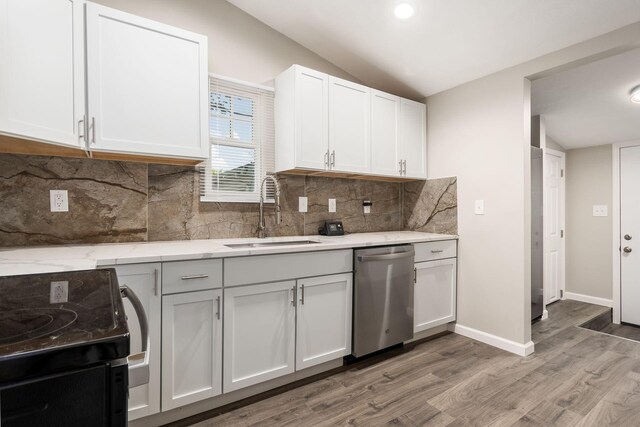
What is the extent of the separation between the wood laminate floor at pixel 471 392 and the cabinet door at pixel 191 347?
0.20 meters

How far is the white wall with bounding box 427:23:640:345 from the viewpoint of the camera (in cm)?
256

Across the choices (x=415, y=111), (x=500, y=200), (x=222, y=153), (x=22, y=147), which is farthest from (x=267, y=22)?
(x=500, y=200)

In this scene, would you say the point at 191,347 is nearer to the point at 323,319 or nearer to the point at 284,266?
the point at 284,266

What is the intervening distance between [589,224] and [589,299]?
0.94 meters

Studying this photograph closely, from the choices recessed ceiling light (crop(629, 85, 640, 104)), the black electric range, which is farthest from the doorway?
the black electric range

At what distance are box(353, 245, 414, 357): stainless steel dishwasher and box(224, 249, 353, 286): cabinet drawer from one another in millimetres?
143

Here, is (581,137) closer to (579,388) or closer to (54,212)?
(579,388)

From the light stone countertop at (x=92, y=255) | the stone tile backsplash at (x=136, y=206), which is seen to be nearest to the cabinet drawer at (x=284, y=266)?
the light stone countertop at (x=92, y=255)

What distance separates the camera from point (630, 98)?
288 centimetres

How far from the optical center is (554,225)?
13.3 feet

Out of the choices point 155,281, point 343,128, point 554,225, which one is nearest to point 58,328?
point 155,281

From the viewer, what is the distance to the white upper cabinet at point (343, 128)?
2482 millimetres

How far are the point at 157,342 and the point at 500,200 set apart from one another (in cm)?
266

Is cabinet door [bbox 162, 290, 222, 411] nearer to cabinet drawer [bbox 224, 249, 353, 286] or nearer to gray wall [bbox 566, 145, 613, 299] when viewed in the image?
cabinet drawer [bbox 224, 249, 353, 286]
